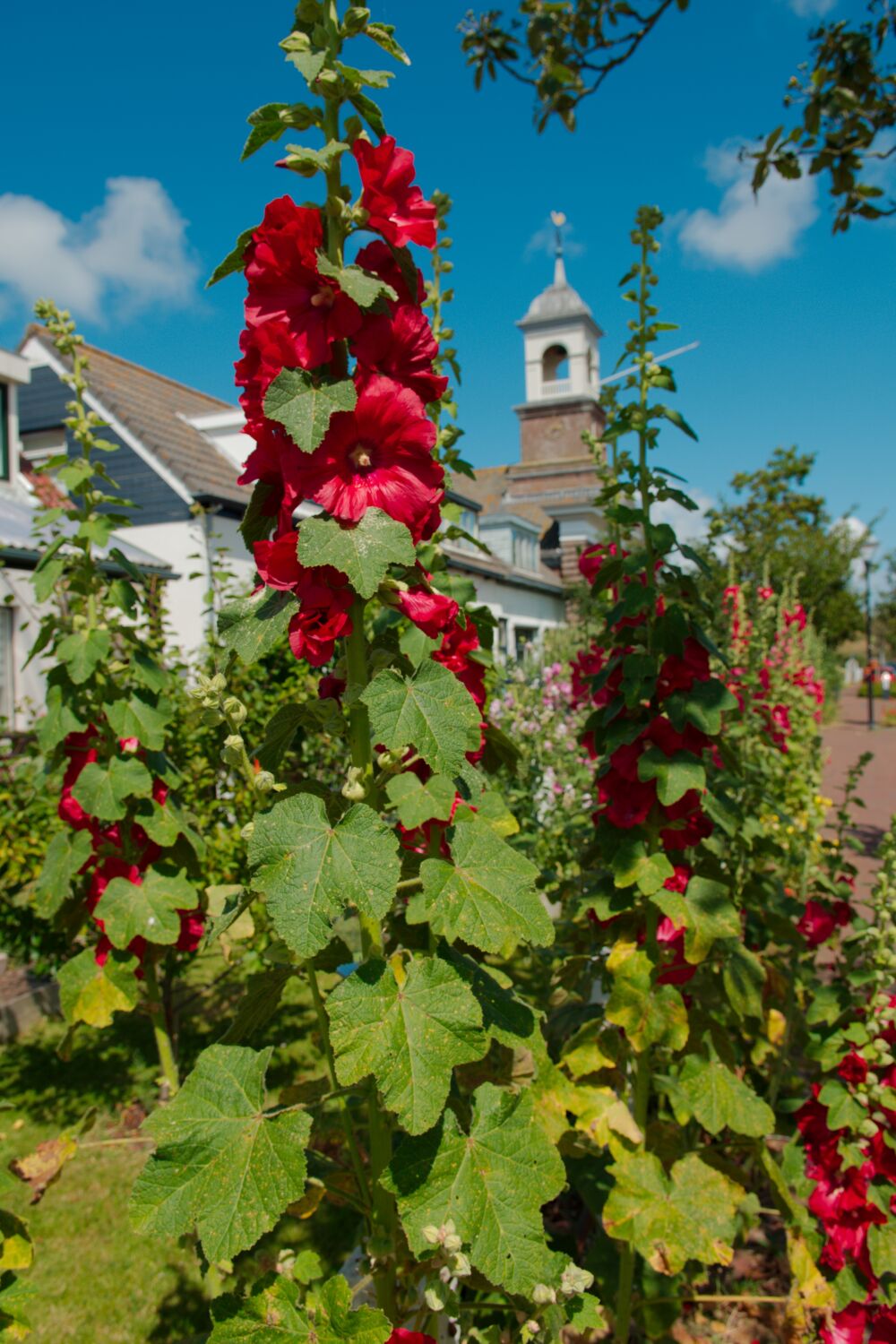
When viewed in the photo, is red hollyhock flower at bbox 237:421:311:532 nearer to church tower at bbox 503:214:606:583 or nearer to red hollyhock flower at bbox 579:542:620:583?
red hollyhock flower at bbox 579:542:620:583

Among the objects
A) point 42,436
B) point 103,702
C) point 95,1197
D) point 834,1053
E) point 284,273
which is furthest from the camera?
point 42,436

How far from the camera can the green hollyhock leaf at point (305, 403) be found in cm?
109

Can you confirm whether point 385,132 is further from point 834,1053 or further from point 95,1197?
point 95,1197

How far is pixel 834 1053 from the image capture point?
2.14m

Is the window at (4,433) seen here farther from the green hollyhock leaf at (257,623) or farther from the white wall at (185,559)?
the green hollyhock leaf at (257,623)

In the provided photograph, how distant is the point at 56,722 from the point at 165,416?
533 inches

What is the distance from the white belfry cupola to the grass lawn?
37.0 meters

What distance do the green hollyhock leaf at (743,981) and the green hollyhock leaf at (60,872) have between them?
182 centimetres

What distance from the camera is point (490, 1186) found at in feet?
3.90

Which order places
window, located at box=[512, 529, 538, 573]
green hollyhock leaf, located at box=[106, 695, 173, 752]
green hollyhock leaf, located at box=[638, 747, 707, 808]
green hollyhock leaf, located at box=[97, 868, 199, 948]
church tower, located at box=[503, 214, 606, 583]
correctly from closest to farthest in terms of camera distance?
green hollyhock leaf, located at box=[638, 747, 707, 808] < green hollyhock leaf, located at box=[97, 868, 199, 948] < green hollyhock leaf, located at box=[106, 695, 173, 752] < window, located at box=[512, 529, 538, 573] < church tower, located at box=[503, 214, 606, 583]

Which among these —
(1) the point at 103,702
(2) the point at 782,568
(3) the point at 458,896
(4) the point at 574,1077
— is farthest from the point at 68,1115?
(2) the point at 782,568

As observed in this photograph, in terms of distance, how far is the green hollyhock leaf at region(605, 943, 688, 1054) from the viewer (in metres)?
2.00

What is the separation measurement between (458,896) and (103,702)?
1.82 meters

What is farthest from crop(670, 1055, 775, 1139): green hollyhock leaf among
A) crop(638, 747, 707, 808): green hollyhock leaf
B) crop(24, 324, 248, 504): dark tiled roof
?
crop(24, 324, 248, 504): dark tiled roof
